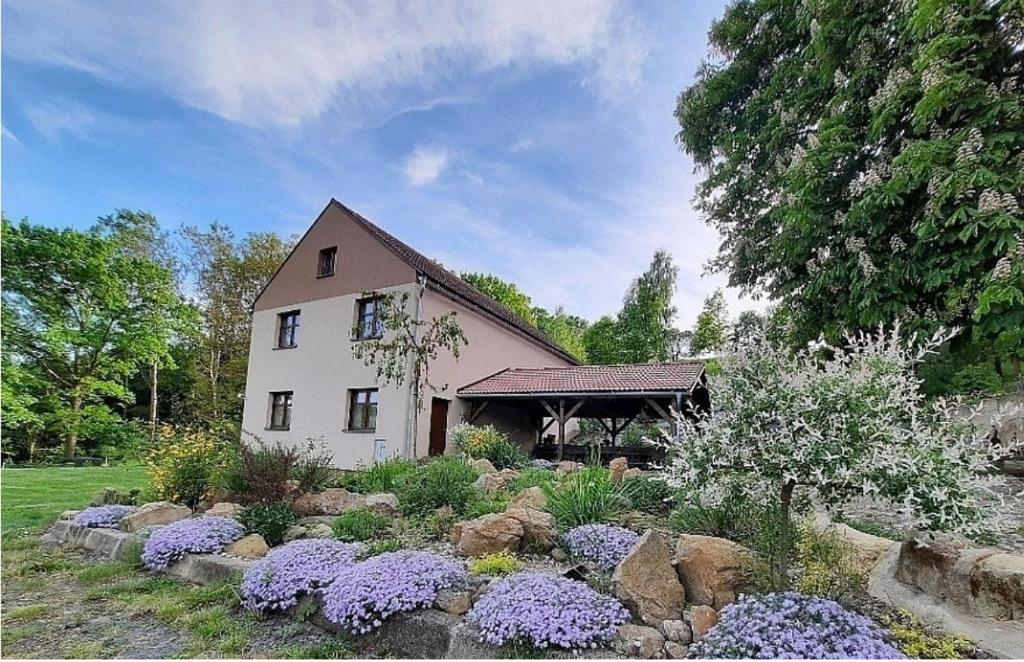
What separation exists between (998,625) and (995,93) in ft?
20.2

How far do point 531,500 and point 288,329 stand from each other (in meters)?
12.3

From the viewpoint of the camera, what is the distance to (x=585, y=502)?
5.11m

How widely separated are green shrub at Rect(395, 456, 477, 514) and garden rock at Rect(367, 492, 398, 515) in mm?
100

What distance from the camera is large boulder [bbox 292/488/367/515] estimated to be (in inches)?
260

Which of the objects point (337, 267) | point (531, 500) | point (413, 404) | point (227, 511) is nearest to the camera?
point (531, 500)

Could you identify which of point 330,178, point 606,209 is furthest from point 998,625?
point 330,178

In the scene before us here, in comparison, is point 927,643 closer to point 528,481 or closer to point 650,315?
point 528,481

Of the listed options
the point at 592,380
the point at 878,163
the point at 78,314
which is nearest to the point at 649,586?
the point at 878,163

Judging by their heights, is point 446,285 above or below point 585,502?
above

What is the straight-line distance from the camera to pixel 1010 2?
5719 mm

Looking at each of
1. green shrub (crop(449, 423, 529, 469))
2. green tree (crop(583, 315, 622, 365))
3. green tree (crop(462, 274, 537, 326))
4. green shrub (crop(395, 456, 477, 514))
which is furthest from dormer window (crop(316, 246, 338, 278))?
green tree (crop(583, 315, 622, 365))

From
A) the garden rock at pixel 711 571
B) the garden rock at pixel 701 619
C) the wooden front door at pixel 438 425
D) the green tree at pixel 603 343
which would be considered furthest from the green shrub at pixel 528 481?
the green tree at pixel 603 343

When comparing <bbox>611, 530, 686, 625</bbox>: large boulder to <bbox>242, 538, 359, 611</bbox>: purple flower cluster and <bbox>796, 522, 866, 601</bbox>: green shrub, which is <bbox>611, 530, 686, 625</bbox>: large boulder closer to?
<bbox>796, 522, 866, 601</bbox>: green shrub

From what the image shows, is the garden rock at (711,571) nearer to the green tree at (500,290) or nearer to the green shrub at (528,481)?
the green shrub at (528,481)
